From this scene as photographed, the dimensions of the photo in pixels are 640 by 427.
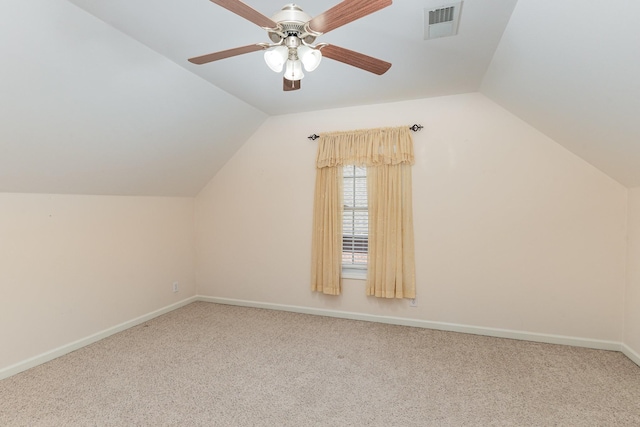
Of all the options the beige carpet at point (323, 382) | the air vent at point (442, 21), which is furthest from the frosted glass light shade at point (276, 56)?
the beige carpet at point (323, 382)

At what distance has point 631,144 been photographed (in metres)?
2.21

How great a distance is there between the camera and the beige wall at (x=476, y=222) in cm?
298

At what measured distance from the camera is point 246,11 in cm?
133

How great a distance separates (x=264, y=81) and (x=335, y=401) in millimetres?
2663

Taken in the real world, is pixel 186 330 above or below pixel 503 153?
below

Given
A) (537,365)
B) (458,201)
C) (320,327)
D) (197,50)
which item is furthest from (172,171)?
(537,365)

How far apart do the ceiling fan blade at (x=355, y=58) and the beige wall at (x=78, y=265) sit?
2.72m

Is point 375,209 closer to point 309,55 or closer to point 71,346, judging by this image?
point 309,55

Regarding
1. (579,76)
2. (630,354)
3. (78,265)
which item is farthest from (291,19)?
(630,354)

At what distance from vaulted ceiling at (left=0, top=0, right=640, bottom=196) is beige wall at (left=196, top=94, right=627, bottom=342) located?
230 millimetres

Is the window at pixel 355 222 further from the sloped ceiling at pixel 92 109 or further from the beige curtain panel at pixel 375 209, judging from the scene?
the sloped ceiling at pixel 92 109

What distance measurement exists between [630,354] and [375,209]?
8.25 feet

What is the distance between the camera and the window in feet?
12.6

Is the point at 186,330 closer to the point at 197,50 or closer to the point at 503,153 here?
the point at 197,50
